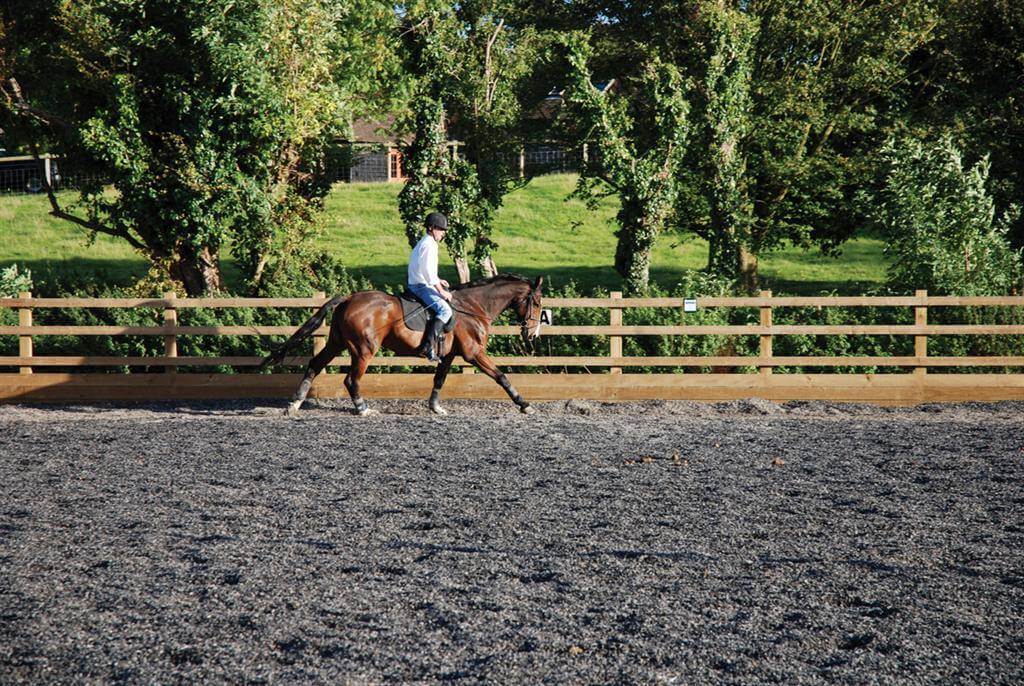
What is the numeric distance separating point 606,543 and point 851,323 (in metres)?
10.00

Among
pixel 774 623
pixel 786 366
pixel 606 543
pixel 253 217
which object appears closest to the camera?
pixel 774 623

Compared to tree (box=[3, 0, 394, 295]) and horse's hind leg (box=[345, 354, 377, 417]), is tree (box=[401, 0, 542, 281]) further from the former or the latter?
horse's hind leg (box=[345, 354, 377, 417])

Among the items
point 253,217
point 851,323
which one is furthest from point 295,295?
point 851,323

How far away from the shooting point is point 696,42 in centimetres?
2370

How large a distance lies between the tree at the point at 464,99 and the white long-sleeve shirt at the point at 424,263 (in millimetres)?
10947

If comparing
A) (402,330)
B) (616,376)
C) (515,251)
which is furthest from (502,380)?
(515,251)

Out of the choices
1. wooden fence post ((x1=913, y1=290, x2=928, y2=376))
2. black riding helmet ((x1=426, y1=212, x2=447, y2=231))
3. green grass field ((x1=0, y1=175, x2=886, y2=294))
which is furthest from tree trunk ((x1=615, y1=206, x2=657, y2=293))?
black riding helmet ((x1=426, y1=212, x2=447, y2=231))

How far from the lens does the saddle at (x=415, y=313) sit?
1273 cm

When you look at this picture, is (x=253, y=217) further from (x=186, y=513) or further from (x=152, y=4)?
(x=186, y=513)

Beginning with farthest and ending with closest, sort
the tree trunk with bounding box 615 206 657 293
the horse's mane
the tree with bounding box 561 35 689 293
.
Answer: the tree trunk with bounding box 615 206 657 293
the tree with bounding box 561 35 689 293
the horse's mane

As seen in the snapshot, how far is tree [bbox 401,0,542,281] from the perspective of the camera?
76.0 ft

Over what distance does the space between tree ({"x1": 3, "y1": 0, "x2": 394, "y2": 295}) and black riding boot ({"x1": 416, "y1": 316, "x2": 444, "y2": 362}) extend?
6318mm

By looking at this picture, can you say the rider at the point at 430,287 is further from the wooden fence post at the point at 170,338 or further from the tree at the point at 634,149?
the tree at the point at 634,149

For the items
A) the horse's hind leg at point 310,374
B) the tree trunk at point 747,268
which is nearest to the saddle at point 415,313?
the horse's hind leg at point 310,374
